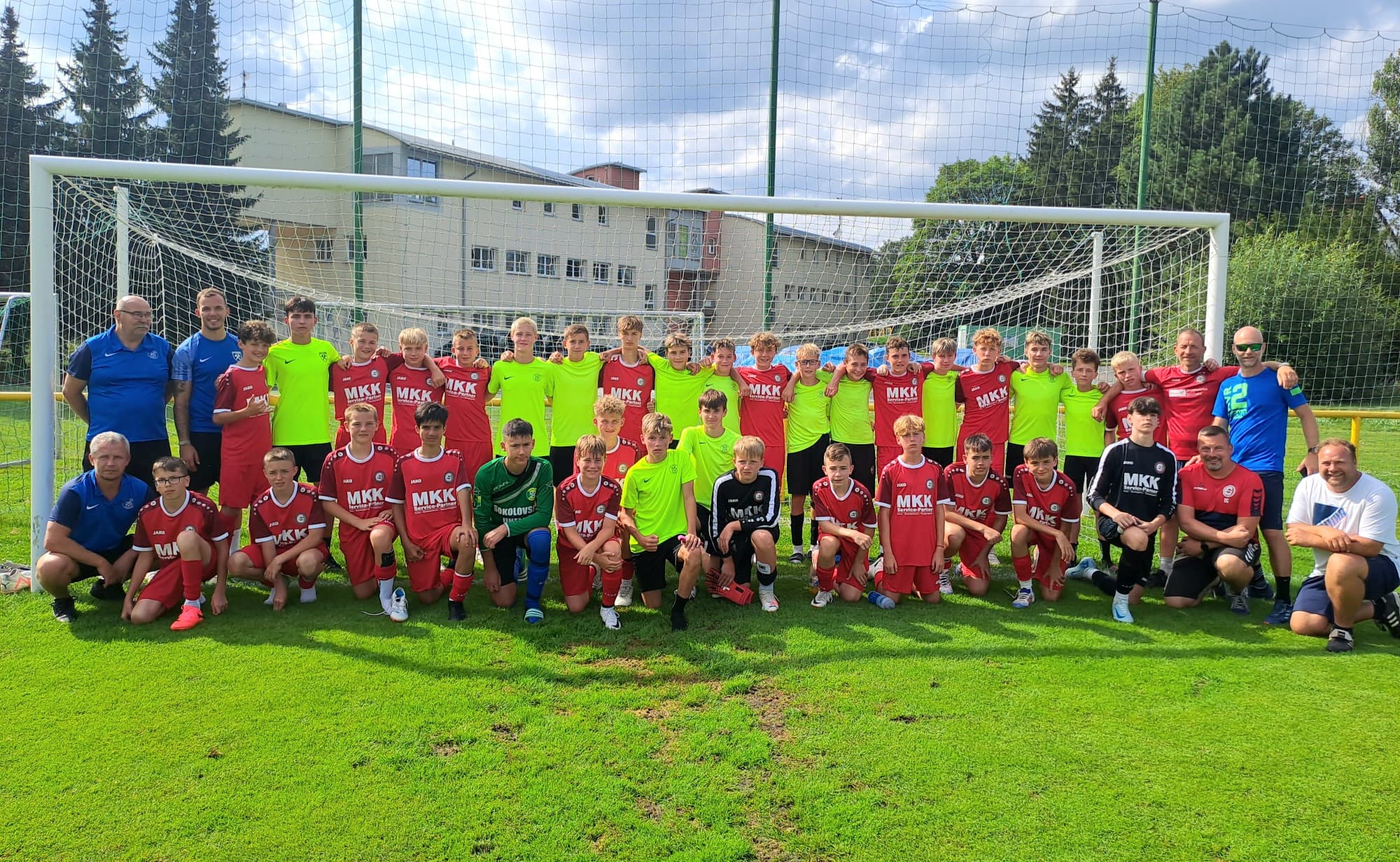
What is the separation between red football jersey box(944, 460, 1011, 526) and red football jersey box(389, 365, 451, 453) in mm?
3391

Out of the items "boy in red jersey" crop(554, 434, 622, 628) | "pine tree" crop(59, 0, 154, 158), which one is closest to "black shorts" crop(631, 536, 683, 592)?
"boy in red jersey" crop(554, 434, 622, 628)

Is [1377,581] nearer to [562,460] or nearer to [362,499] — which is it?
[562,460]

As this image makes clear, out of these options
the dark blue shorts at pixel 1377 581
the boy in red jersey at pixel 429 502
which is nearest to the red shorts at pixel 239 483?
the boy in red jersey at pixel 429 502

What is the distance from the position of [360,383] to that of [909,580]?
368 cm

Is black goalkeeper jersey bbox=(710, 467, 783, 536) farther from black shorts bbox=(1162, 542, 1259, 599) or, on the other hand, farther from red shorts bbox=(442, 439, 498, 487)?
black shorts bbox=(1162, 542, 1259, 599)

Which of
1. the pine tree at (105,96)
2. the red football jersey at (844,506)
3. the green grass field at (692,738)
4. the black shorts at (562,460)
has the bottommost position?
the green grass field at (692,738)

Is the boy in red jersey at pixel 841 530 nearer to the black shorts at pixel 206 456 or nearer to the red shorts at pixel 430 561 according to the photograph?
the red shorts at pixel 430 561

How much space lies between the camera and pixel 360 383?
5.32 meters

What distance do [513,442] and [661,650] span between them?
1.41 meters

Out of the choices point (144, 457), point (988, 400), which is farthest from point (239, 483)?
point (988, 400)

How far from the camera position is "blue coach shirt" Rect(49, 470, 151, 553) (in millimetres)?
4379

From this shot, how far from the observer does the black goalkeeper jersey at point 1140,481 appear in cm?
482

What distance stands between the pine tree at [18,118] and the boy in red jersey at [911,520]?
649 inches

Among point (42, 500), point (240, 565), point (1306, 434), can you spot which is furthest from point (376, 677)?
point (1306, 434)
